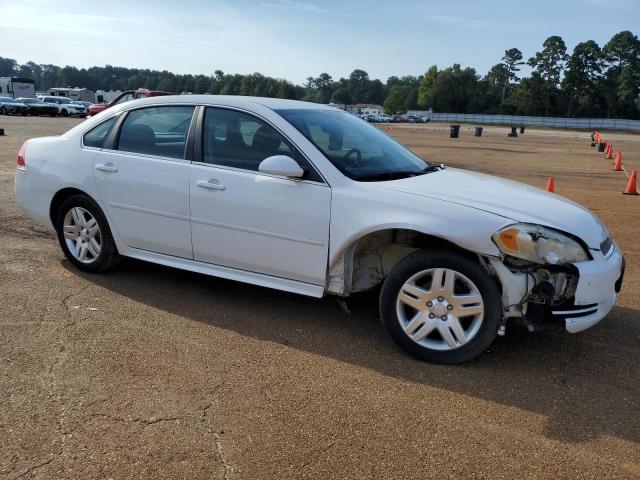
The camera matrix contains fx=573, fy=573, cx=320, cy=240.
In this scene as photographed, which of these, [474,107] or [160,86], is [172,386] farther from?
[160,86]

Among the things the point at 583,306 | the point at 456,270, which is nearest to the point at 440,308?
the point at 456,270

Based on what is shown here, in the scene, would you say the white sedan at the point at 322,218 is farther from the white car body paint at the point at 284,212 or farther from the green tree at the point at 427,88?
the green tree at the point at 427,88

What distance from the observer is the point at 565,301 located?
3.52 m

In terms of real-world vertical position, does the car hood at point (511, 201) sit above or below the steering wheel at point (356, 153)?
below

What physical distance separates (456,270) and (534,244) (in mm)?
485

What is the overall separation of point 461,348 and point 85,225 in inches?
136

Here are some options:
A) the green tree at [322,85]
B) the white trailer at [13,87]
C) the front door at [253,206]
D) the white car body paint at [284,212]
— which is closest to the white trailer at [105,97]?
the white trailer at [13,87]

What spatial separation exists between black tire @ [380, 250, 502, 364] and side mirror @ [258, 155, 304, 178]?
95cm

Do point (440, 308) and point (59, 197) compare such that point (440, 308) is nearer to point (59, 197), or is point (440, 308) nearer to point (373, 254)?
point (373, 254)

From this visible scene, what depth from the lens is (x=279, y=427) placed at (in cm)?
297

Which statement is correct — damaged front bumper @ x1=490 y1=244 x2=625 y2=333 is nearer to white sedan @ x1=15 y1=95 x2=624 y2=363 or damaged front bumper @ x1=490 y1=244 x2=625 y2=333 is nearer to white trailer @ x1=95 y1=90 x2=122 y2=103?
white sedan @ x1=15 y1=95 x2=624 y2=363

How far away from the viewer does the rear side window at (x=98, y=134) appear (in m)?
5.02

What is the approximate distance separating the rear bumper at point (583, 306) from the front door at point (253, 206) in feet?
4.77

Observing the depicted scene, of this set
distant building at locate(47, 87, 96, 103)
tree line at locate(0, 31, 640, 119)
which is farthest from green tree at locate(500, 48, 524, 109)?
distant building at locate(47, 87, 96, 103)
